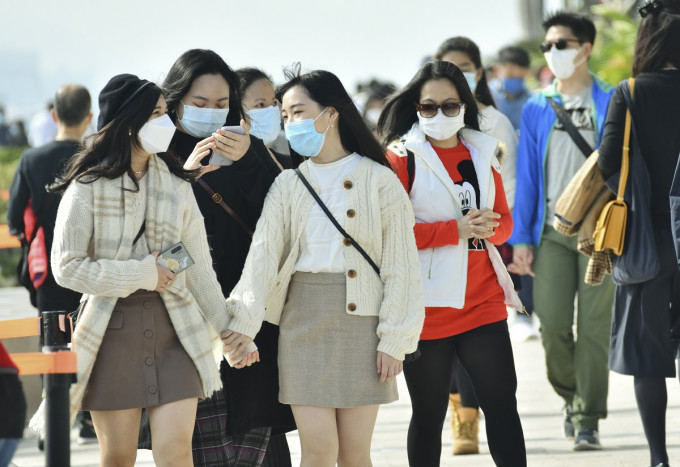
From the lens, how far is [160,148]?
14.4 feet

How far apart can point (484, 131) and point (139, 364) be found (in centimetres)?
255

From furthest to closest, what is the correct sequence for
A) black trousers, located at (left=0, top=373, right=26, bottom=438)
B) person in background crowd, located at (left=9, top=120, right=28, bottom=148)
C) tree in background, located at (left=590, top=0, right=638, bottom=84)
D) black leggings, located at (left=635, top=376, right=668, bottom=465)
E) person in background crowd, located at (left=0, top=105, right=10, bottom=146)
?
person in background crowd, located at (left=0, top=105, right=10, bottom=146) < person in background crowd, located at (left=9, top=120, right=28, bottom=148) < tree in background, located at (left=590, top=0, right=638, bottom=84) < black leggings, located at (left=635, top=376, right=668, bottom=465) < black trousers, located at (left=0, top=373, right=26, bottom=438)

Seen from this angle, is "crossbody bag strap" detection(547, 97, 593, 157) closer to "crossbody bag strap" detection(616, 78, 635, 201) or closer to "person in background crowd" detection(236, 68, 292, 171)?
"crossbody bag strap" detection(616, 78, 635, 201)

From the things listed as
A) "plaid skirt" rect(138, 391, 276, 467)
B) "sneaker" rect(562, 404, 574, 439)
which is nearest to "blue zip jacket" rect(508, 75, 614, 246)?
"sneaker" rect(562, 404, 574, 439)

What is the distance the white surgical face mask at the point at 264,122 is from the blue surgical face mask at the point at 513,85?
18.2ft

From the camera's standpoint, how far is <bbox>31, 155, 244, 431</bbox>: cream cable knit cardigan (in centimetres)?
419

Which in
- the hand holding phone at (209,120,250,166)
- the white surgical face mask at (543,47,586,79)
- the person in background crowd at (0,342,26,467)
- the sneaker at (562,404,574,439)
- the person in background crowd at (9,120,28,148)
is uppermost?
the white surgical face mask at (543,47,586,79)

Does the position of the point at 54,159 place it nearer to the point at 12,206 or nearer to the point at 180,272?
the point at 12,206

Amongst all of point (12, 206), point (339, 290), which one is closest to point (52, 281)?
point (12, 206)

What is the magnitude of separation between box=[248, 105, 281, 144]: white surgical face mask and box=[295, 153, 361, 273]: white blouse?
4.04 feet

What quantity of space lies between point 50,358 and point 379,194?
1457 mm

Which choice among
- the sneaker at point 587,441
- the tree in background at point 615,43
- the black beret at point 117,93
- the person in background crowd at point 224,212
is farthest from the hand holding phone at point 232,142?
the tree in background at point 615,43

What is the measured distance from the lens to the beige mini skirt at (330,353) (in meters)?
4.51

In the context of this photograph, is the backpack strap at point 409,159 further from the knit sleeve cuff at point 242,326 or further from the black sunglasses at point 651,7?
the black sunglasses at point 651,7
